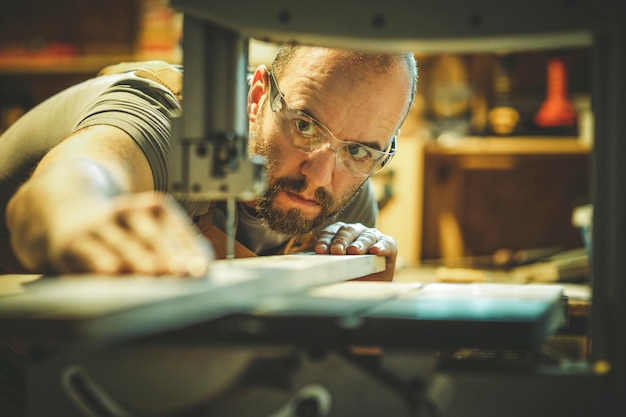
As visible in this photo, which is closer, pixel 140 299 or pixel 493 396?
pixel 140 299

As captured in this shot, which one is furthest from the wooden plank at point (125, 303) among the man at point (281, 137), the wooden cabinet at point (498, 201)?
the wooden cabinet at point (498, 201)

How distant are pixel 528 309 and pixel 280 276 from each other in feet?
1.06

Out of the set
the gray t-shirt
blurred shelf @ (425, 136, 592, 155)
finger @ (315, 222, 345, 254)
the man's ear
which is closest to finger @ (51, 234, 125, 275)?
the gray t-shirt

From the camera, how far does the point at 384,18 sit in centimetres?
95

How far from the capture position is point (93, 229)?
0.78m

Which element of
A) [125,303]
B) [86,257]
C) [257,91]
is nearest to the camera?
[125,303]

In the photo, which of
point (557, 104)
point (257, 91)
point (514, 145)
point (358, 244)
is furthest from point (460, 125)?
point (358, 244)

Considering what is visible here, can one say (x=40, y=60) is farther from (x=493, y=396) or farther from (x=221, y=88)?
(x=493, y=396)

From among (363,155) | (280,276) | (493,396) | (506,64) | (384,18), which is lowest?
(493,396)

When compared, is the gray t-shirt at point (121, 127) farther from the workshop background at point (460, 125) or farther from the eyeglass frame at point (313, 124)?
the workshop background at point (460, 125)

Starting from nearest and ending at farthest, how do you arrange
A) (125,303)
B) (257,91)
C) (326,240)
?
(125,303), (326,240), (257,91)

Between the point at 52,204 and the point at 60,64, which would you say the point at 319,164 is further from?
the point at 60,64

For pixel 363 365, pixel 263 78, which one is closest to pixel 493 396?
pixel 363 365

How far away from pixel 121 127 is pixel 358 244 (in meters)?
0.61
